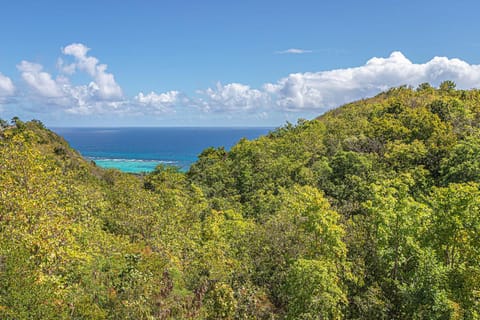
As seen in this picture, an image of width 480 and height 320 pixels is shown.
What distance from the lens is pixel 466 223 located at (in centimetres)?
2295

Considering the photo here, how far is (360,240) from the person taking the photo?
28.7m

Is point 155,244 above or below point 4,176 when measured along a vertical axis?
below

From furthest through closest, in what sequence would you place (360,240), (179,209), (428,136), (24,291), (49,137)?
(49,137) < (428,136) < (179,209) < (360,240) < (24,291)

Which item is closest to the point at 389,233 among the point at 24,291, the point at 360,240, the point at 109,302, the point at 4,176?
the point at 360,240

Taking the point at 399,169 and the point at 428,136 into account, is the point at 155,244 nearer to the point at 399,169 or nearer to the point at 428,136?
the point at 399,169

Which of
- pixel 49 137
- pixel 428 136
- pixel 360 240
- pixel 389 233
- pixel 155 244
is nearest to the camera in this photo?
pixel 389 233

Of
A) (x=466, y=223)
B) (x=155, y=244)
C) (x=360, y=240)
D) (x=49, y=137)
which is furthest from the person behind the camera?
(x=49, y=137)

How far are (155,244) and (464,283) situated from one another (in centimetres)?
2415

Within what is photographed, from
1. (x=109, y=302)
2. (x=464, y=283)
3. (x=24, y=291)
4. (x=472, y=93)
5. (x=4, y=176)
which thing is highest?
(x=472, y=93)

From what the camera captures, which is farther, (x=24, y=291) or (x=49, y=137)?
(x=49, y=137)

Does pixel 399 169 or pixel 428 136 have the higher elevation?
pixel 428 136

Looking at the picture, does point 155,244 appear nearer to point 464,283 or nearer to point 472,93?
point 464,283

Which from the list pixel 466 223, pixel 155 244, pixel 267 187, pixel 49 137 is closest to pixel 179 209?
pixel 155 244

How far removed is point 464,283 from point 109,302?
22.1 metres
